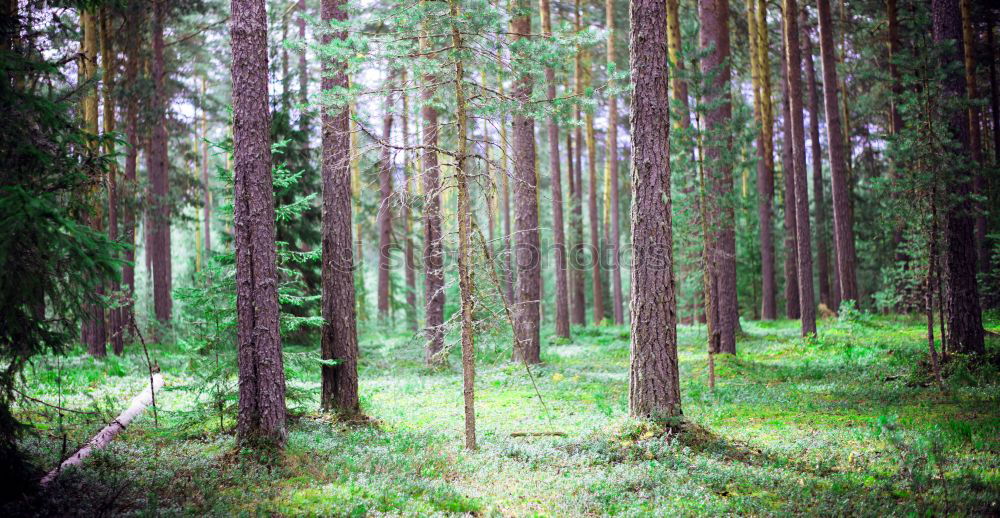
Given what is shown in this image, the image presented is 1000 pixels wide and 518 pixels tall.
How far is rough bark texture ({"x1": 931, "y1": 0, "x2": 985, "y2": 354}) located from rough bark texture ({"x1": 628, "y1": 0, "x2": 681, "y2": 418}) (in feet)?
21.6

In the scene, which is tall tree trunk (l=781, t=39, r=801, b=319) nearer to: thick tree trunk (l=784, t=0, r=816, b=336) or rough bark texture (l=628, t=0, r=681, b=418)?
thick tree trunk (l=784, t=0, r=816, b=336)

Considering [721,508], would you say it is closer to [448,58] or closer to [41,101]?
[448,58]

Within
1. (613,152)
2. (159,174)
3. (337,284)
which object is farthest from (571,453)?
(613,152)

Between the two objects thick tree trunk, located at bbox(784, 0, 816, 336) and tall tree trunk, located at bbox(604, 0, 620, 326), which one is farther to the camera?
tall tree trunk, located at bbox(604, 0, 620, 326)

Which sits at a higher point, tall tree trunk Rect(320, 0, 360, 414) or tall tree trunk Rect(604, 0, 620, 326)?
A: tall tree trunk Rect(604, 0, 620, 326)

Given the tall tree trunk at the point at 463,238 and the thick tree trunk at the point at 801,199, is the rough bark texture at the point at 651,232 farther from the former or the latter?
the thick tree trunk at the point at 801,199

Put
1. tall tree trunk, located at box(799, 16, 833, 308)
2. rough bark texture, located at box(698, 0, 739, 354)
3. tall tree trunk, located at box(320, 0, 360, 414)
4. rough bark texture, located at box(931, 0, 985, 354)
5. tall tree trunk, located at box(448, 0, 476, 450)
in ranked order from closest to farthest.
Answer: tall tree trunk, located at box(448, 0, 476, 450), tall tree trunk, located at box(320, 0, 360, 414), rough bark texture, located at box(931, 0, 985, 354), rough bark texture, located at box(698, 0, 739, 354), tall tree trunk, located at box(799, 16, 833, 308)

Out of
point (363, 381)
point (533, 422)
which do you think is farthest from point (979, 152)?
point (363, 381)

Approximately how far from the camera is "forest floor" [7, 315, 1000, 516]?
5.71 metres

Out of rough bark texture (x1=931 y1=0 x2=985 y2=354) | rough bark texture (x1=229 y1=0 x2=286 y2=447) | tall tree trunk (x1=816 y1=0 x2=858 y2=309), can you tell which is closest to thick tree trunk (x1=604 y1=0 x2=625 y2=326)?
tall tree trunk (x1=816 y1=0 x2=858 y2=309)

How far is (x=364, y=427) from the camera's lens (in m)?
8.94

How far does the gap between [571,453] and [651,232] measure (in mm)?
3036

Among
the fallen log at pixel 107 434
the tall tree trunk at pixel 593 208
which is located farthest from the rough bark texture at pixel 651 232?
the tall tree trunk at pixel 593 208

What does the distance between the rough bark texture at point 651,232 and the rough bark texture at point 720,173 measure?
14.4ft
